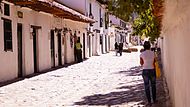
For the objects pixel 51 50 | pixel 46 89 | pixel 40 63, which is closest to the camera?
pixel 46 89

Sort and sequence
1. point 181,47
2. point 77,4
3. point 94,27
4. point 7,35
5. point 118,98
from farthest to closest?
point 94,27
point 77,4
point 7,35
point 118,98
point 181,47

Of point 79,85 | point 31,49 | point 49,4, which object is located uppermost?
point 49,4

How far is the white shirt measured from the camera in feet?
32.8

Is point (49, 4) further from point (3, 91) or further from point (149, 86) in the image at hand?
point (149, 86)

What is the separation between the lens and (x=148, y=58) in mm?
10117

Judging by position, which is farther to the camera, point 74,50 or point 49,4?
point 74,50

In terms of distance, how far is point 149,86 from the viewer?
1020 cm

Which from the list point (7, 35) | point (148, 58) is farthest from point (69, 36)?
point (148, 58)

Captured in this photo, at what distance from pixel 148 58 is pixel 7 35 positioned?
7.72m

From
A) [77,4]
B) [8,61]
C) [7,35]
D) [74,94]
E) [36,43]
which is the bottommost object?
[74,94]

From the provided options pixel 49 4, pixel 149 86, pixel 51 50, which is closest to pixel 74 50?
pixel 51 50

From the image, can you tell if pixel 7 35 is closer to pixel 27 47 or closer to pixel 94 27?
pixel 27 47

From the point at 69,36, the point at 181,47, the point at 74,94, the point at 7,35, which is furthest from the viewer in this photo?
the point at 69,36

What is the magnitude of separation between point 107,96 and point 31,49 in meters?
8.31
